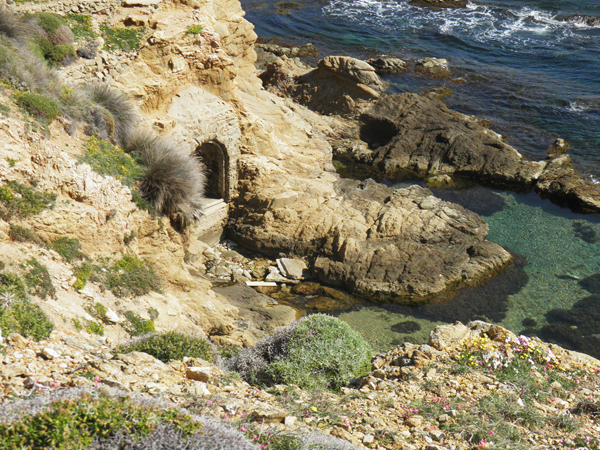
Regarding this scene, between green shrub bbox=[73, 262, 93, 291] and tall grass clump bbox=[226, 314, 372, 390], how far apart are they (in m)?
3.24

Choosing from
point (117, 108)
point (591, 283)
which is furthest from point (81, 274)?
point (591, 283)

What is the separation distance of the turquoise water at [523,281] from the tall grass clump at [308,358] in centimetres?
420

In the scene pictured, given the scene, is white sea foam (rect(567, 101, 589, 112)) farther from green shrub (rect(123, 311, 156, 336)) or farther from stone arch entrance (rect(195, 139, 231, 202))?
green shrub (rect(123, 311, 156, 336))

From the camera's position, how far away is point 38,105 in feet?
33.5

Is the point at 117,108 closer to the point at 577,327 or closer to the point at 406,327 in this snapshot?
the point at 406,327

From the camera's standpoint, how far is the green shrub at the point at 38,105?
1012 centimetres

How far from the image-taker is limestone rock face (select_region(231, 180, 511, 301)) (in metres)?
16.5

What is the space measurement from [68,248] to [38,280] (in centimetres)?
150

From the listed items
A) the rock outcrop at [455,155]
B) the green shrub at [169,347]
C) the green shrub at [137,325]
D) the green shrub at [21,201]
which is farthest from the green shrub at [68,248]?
the rock outcrop at [455,155]

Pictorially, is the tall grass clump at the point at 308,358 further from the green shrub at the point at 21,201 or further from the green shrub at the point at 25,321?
the green shrub at the point at 21,201

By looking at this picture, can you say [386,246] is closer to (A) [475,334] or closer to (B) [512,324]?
(B) [512,324]

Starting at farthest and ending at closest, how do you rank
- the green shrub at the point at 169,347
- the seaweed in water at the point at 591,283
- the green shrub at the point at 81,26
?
the seaweed in water at the point at 591,283, the green shrub at the point at 81,26, the green shrub at the point at 169,347

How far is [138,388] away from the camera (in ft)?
20.2

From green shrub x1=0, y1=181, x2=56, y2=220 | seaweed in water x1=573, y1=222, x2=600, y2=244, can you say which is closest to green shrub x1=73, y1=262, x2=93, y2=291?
green shrub x1=0, y1=181, x2=56, y2=220
